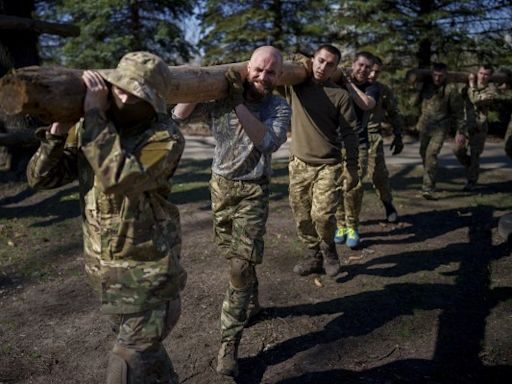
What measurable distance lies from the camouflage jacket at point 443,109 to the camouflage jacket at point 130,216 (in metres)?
7.11

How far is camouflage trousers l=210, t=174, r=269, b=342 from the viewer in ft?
11.7

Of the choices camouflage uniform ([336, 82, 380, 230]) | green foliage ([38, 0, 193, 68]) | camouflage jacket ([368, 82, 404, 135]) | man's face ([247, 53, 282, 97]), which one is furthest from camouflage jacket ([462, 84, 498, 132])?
green foliage ([38, 0, 193, 68])

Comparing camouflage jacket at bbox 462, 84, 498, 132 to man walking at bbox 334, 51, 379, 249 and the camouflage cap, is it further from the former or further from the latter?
the camouflage cap

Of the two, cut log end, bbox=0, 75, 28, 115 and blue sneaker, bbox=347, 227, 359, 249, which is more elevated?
cut log end, bbox=0, 75, 28, 115

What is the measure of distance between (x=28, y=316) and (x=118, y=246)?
240 cm

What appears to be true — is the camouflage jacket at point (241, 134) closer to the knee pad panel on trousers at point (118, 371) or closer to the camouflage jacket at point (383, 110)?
the knee pad panel on trousers at point (118, 371)

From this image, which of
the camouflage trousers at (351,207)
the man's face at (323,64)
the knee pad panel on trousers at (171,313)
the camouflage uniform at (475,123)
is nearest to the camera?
the knee pad panel on trousers at (171,313)

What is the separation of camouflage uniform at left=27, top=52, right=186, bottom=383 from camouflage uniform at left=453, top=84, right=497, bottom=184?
814cm

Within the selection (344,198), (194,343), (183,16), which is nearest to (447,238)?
(344,198)

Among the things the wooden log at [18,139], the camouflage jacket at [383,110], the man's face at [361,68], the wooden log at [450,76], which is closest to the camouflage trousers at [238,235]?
the man's face at [361,68]

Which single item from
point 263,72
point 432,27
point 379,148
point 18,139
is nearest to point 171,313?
point 263,72

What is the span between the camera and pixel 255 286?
4.26 metres

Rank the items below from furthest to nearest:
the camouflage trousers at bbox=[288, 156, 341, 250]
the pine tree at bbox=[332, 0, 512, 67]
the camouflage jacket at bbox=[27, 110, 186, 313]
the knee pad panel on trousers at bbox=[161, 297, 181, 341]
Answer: the pine tree at bbox=[332, 0, 512, 67] → the camouflage trousers at bbox=[288, 156, 341, 250] → the knee pad panel on trousers at bbox=[161, 297, 181, 341] → the camouflage jacket at bbox=[27, 110, 186, 313]

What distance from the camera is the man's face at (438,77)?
8500 millimetres
